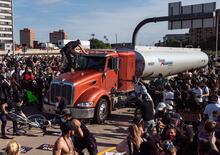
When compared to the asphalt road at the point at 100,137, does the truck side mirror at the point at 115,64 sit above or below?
above

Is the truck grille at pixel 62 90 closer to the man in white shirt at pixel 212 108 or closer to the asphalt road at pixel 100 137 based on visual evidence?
the asphalt road at pixel 100 137

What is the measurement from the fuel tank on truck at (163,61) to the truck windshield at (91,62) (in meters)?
4.42

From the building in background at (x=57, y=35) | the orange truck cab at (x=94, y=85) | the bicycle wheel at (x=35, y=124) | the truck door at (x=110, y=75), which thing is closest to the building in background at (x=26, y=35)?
the building in background at (x=57, y=35)

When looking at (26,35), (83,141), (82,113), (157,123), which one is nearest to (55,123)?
(82,113)

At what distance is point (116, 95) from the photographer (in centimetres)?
1652

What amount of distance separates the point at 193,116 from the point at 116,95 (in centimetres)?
449

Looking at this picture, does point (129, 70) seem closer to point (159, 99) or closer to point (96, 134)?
point (159, 99)

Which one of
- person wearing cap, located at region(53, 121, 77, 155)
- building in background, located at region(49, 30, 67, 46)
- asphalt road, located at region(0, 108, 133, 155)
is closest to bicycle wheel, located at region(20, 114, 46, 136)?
asphalt road, located at region(0, 108, 133, 155)

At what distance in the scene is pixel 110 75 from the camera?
52.4 feet

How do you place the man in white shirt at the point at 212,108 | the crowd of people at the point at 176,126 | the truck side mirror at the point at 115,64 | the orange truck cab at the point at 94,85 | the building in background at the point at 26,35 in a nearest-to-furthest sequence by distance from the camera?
the crowd of people at the point at 176,126 < the man in white shirt at the point at 212,108 < the orange truck cab at the point at 94,85 < the truck side mirror at the point at 115,64 < the building in background at the point at 26,35

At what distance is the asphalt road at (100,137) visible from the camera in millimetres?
11617

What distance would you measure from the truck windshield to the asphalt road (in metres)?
2.17

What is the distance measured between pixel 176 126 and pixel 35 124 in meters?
6.21

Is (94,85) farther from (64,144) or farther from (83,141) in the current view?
(64,144)
